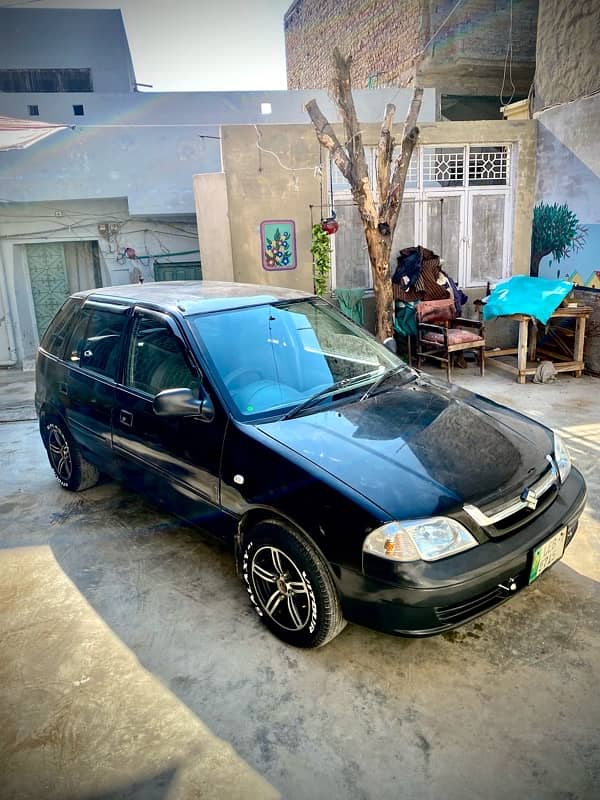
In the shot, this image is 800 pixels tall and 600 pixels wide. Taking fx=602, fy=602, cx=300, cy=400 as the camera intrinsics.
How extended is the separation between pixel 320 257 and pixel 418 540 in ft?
21.3

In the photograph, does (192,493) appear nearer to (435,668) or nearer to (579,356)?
(435,668)

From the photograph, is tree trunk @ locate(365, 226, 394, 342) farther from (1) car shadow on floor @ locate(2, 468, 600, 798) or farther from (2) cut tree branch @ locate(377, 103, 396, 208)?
(1) car shadow on floor @ locate(2, 468, 600, 798)

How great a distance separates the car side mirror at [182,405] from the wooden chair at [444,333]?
5034 mm

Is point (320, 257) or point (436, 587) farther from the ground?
point (320, 257)

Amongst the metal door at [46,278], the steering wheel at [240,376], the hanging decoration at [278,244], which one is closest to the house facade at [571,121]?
the hanging decoration at [278,244]

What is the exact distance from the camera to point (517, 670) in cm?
282

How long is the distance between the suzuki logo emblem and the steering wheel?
1525 millimetres

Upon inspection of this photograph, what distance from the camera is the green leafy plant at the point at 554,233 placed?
8219 mm

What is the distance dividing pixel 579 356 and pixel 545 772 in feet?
21.1

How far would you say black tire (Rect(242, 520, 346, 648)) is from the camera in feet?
9.11

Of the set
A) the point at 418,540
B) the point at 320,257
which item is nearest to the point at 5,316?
the point at 320,257

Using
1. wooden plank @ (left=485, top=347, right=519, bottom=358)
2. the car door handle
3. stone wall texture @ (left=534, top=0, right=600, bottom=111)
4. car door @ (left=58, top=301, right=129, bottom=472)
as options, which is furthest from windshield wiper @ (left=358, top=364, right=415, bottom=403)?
stone wall texture @ (left=534, top=0, right=600, bottom=111)

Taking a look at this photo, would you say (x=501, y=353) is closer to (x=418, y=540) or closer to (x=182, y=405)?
(x=182, y=405)

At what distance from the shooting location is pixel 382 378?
12.3 ft
